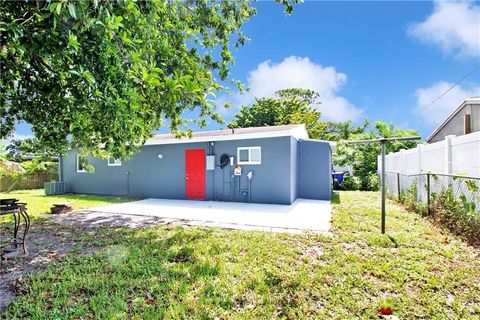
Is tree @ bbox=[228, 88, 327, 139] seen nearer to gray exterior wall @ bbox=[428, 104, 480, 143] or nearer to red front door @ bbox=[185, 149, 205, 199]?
gray exterior wall @ bbox=[428, 104, 480, 143]

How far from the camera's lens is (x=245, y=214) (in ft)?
25.7

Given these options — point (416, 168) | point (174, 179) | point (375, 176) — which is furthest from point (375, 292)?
point (375, 176)

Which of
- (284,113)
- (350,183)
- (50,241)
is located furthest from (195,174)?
(284,113)

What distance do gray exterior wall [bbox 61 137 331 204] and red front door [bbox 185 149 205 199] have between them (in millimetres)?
216

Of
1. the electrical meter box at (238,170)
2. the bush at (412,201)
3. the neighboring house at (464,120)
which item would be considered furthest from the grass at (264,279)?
the neighboring house at (464,120)

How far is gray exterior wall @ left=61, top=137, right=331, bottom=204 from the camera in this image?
960 cm

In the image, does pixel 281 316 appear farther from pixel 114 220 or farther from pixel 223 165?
pixel 223 165

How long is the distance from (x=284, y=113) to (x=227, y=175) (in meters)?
21.3

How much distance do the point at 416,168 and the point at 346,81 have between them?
1670 centimetres

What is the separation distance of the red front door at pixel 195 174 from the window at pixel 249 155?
178 cm

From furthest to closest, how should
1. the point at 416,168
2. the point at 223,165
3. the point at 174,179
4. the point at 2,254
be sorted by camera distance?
1. the point at 174,179
2. the point at 223,165
3. the point at 416,168
4. the point at 2,254

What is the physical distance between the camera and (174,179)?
11.8 m

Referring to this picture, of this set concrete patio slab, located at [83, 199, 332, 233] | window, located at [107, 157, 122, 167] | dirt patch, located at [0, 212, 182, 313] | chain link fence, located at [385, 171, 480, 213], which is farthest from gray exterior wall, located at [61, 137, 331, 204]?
dirt patch, located at [0, 212, 182, 313]

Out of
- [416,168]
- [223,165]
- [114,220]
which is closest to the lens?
[114,220]
